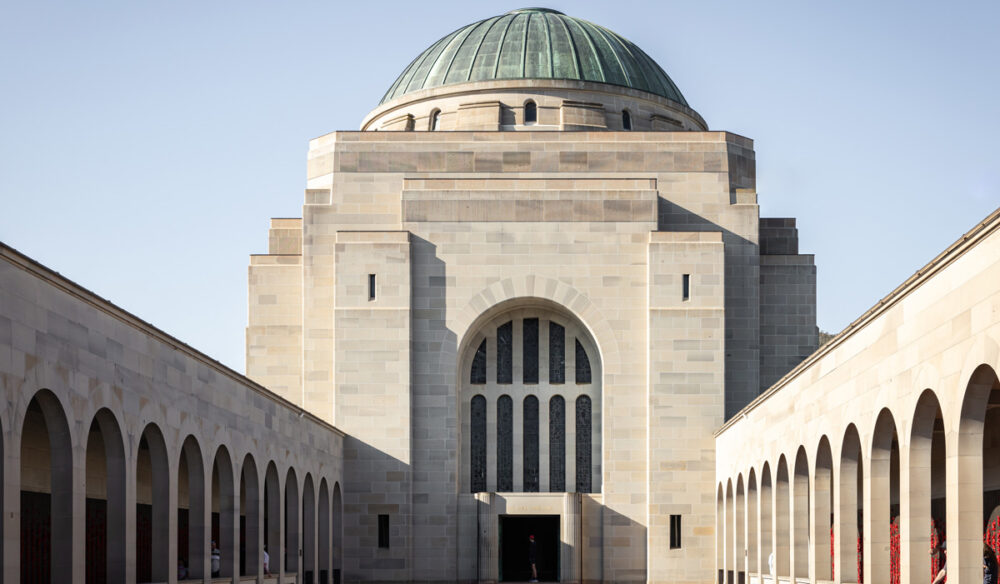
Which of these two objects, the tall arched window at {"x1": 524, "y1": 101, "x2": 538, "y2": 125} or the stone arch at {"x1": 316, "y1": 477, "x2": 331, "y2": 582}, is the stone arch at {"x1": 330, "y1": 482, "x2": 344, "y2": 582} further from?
the tall arched window at {"x1": 524, "y1": 101, "x2": 538, "y2": 125}

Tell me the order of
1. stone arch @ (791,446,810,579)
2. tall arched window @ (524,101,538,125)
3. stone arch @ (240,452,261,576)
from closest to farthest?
stone arch @ (791,446,810,579)
stone arch @ (240,452,261,576)
tall arched window @ (524,101,538,125)

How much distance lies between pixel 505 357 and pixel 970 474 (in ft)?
85.2

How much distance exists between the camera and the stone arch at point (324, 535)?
38.1 metres

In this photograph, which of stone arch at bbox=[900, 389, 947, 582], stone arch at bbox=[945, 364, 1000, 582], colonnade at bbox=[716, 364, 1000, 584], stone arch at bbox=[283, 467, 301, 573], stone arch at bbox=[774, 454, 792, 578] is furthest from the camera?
stone arch at bbox=[283, 467, 301, 573]

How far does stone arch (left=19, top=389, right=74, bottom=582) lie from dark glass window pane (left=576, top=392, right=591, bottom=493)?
65.8 ft

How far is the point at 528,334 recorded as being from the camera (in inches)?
1673

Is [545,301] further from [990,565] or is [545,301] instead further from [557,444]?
[990,565]

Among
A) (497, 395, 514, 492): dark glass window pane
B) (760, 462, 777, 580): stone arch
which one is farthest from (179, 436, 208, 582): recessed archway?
(497, 395, 514, 492): dark glass window pane

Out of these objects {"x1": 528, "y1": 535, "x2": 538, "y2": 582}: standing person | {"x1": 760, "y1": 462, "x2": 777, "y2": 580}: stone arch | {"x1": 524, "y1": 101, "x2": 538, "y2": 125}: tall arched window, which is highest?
{"x1": 524, "y1": 101, "x2": 538, "y2": 125}: tall arched window

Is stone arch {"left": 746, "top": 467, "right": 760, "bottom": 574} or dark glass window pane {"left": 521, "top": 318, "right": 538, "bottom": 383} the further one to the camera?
dark glass window pane {"left": 521, "top": 318, "right": 538, "bottom": 383}

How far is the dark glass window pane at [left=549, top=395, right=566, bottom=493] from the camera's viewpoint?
42.3m

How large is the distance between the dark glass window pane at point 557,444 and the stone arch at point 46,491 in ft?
64.3

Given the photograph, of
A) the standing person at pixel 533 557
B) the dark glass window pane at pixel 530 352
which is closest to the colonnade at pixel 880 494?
the standing person at pixel 533 557

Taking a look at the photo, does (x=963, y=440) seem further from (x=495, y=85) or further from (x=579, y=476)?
(x=495, y=85)
